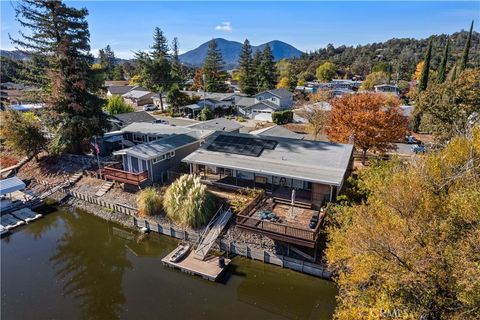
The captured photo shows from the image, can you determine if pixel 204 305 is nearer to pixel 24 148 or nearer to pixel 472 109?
pixel 472 109

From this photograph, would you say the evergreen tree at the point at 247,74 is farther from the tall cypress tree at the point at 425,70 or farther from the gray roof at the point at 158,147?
the gray roof at the point at 158,147

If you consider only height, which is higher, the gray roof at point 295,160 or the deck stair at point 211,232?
the gray roof at point 295,160

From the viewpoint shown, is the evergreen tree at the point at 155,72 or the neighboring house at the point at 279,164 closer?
the neighboring house at the point at 279,164

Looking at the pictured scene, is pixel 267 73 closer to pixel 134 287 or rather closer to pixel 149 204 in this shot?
pixel 149 204

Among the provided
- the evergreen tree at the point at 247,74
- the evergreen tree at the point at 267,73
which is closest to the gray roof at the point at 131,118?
the evergreen tree at the point at 247,74

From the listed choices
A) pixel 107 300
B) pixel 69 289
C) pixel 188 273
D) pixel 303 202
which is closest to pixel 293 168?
pixel 303 202

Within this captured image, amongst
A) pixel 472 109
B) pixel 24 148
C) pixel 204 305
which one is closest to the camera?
pixel 204 305
